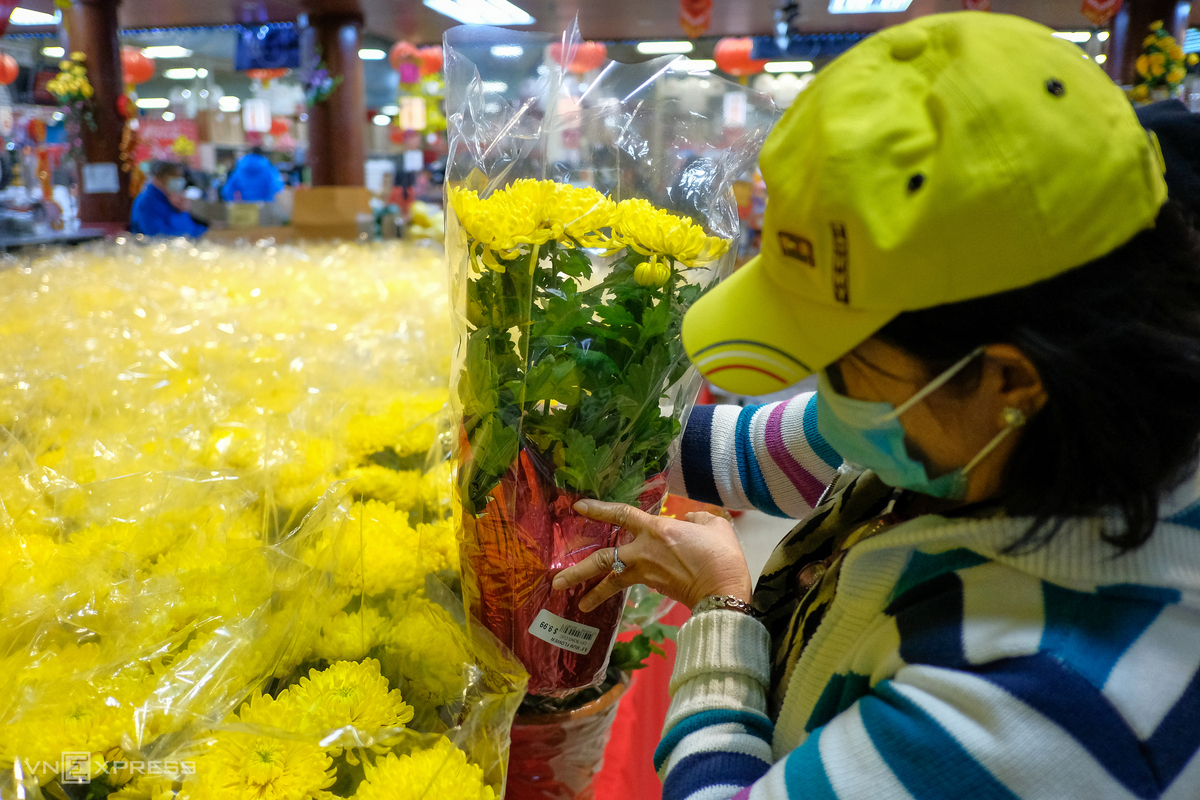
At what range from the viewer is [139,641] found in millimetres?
752

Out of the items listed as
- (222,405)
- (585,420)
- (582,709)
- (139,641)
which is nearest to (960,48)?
(585,420)

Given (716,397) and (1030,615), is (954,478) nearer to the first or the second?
(1030,615)

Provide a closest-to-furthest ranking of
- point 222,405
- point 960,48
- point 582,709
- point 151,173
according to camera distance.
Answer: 1. point 960,48
2. point 582,709
3. point 222,405
4. point 151,173

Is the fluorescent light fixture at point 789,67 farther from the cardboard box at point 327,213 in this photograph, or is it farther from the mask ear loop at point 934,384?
the mask ear loop at point 934,384

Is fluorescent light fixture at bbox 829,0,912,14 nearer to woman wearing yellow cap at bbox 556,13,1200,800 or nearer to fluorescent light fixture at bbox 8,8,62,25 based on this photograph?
fluorescent light fixture at bbox 8,8,62,25

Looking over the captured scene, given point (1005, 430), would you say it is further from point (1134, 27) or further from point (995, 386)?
point (1134, 27)

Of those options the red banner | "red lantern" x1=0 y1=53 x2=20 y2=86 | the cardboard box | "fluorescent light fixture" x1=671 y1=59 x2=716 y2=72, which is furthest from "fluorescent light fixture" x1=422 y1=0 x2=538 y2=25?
"fluorescent light fixture" x1=671 y1=59 x2=716 y2=72

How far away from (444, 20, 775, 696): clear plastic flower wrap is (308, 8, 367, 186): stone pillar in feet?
15.5

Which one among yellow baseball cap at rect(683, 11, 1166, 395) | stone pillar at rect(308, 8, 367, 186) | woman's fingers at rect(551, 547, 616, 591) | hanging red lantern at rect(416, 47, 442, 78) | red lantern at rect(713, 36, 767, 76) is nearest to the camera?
yellow baseball cap at rect(683, 11, 1166, 395)

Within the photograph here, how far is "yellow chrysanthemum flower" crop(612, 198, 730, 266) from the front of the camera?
717mm

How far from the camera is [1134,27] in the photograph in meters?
5.39

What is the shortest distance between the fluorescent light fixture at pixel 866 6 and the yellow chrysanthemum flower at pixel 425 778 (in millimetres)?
6935

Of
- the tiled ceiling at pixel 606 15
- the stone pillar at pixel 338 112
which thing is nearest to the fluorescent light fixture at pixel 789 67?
the tiled ceiling at pixel 606 15

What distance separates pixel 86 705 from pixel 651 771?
0.80 meters
